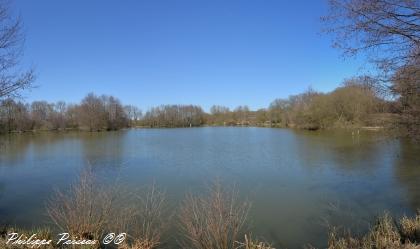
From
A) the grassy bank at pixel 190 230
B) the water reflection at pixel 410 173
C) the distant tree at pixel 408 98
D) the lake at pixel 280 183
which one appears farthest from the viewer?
the water reflection at pixel 410 173

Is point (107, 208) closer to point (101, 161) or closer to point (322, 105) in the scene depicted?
point (101, 161)

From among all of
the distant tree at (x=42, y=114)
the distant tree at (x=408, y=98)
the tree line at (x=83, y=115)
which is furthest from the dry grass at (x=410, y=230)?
the distant tree at (x=42, y=114)

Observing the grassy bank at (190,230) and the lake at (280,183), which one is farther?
the lake at (280,183)

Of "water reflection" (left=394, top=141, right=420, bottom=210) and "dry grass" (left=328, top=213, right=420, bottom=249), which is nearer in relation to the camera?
"dry grass" (left=328, top=213, right=420, bottom=249)

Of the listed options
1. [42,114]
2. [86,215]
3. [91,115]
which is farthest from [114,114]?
[86,215]

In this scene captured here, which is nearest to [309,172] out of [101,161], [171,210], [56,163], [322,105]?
[171,210]

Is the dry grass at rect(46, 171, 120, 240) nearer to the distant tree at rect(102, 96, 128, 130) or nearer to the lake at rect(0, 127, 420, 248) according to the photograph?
the lake at rect(0, 127, 420, 248)

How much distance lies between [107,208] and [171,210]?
9.66ft

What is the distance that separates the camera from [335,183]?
12914mm

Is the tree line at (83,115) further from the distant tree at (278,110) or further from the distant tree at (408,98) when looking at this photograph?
the distant tree at (408,98)

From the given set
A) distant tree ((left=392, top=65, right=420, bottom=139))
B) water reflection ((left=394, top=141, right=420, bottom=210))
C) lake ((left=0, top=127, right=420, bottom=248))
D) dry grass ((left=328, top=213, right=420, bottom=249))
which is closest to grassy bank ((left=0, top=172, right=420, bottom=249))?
dry grass ((left=328, top=213, right=420, bottom=249))

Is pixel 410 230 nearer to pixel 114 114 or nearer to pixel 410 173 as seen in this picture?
pixel 410 173

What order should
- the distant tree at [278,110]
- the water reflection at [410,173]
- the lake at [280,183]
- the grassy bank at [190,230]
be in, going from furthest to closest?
1. the distant tree at [278,110]
2. the water reflection at [410,173]
3. the lake at [280,183]
4. the grassy bank at [190,230]

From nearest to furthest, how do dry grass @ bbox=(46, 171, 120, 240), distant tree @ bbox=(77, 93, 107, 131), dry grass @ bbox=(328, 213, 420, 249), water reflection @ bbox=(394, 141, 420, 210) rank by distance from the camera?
dry grass @ bbox=(328, 213, 420, 249) → dry grass @ bbox=(46, 171, 120, 240) → water reflection @ bbox=(394, 141, 420, 210) → distant tree @ bbox=(77, 93, 107, 131)
